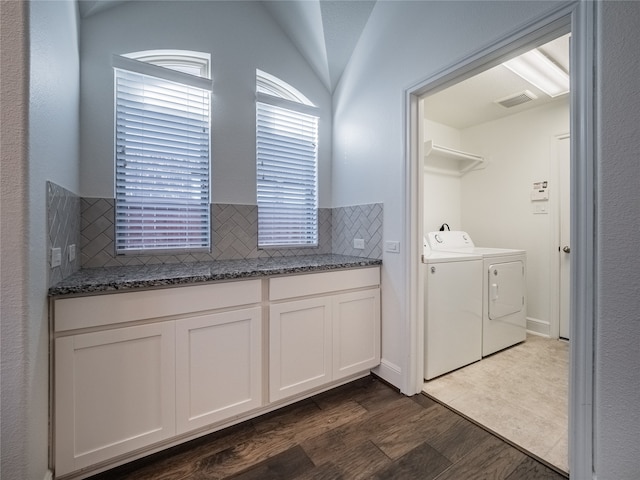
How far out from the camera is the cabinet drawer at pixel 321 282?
5.65 feet

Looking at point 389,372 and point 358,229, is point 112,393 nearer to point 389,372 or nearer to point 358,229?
point 389,372

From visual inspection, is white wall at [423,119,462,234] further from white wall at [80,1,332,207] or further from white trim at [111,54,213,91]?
white trim at [111,54,213,91]

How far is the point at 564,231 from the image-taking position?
293 centimetres

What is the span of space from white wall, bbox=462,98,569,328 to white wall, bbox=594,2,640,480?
7.75 feet

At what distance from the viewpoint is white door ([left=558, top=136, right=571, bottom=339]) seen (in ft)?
9.50

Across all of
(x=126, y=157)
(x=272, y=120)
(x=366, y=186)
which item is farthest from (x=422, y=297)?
(x=126, y=157)

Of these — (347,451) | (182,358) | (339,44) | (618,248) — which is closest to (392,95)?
(339,44)

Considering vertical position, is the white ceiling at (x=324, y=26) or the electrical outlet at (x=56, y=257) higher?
the white ceiling at (x=324, y=26)

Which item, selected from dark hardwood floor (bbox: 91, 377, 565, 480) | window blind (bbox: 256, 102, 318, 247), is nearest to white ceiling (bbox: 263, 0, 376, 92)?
window blind (bbox: 256, 102, 318, 247)

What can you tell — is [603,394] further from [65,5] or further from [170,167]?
[65,5]

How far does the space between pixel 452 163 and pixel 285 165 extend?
2333 mm

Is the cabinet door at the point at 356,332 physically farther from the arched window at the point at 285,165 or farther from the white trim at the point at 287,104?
the white trim at the point at 287,104

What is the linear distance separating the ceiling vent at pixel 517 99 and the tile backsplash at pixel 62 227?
3.71 m

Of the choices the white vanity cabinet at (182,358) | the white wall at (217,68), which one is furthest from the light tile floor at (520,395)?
the white wall at (217,68)
